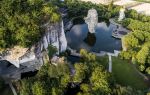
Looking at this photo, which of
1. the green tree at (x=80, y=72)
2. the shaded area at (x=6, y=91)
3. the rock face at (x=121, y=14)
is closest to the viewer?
the green tree at (x=80, y=72)

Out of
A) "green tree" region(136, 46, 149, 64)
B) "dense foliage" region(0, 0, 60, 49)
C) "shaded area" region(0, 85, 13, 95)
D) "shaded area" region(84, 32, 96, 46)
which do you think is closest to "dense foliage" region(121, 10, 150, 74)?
"green tree" region(136, 46, 149, 64)

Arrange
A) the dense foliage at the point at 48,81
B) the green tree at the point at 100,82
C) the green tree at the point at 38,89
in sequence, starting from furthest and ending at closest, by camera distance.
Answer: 1. the green tree at the point at 100,82
2. the dense foliage at the point at 48,81
3. the green tree at the point at 38,89

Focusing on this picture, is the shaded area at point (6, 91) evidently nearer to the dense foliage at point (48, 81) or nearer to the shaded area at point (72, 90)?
the dense foliage at point (48, 81)

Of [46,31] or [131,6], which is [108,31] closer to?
[131,6]

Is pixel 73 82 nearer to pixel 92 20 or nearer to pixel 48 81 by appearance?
pixel 48 81

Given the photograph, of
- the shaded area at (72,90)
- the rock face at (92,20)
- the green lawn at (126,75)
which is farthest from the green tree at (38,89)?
the rock face at (92,20)

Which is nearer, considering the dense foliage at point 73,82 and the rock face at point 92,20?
the dense foliage at point 73,82

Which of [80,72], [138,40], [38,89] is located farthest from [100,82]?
[138,40]

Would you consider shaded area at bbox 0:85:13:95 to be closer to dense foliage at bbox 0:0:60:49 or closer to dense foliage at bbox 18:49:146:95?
dense foliage at bbox 18:49:146:95
